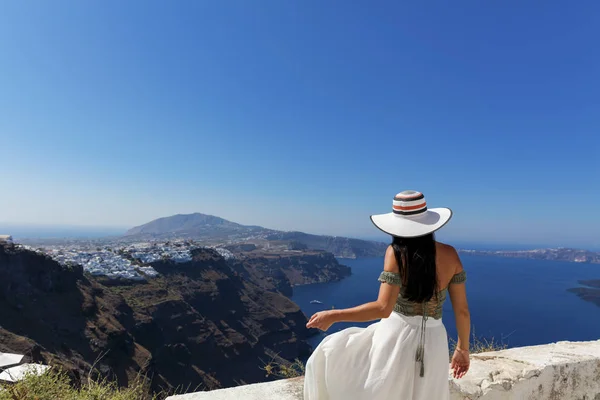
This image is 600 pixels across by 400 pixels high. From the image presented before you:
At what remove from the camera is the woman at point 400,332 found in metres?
1.39

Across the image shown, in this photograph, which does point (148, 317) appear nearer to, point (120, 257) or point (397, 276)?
point (120, 257)

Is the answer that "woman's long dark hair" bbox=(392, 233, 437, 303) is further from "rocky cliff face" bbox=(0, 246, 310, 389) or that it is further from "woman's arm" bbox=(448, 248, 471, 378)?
"rocky cliff face" bbox=(0, 246, 310, 389)

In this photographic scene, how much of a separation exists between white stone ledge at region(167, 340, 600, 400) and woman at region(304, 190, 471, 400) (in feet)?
1.24

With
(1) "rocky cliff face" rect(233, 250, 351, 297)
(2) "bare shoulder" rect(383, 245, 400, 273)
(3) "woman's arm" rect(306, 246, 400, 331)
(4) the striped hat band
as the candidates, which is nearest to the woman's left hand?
(3) "woman's arm" rect(306, 246, 400, 331)

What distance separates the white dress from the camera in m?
1.39

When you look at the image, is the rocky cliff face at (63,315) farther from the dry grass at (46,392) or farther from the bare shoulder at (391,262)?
the bare shoulder at (391,262)

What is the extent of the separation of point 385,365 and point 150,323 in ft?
137

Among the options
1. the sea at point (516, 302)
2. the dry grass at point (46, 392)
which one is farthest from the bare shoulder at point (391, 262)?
the sea at point (516, 302)

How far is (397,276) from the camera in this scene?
1.40 meters

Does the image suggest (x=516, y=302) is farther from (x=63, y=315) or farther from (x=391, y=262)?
(x=391, y=262)

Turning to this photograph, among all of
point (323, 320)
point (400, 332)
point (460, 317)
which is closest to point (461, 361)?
point (460, 317)

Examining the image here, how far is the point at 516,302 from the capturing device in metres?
61.6

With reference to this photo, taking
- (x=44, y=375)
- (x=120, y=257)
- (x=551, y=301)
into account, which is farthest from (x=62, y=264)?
(x=551, y=301)

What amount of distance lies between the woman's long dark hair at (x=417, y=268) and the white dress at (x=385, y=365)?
0.08m
